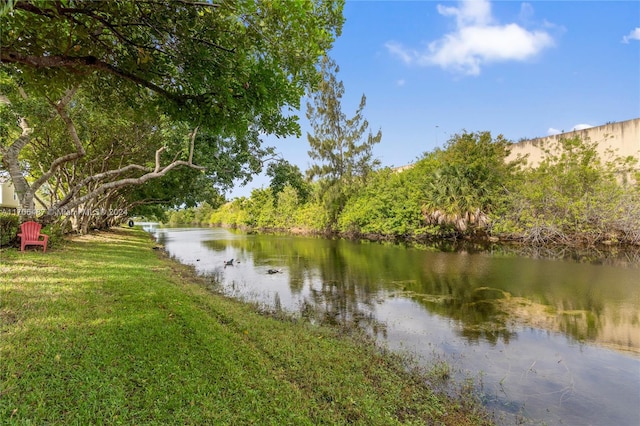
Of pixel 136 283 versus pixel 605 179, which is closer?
pixel 136 283

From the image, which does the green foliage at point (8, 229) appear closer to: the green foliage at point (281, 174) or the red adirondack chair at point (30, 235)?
the red adirondack chair at point (30, 235)

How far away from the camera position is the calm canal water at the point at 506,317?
4.77m

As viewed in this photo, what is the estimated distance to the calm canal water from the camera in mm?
4770

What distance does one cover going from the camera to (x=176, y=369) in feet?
12.1

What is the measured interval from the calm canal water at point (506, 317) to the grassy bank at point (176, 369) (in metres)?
1.44

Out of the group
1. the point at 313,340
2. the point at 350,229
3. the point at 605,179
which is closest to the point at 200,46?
the point at 313,340

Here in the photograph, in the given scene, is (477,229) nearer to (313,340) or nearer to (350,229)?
(350,229)

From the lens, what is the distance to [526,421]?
412 centimetres

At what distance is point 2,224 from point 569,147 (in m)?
29.3

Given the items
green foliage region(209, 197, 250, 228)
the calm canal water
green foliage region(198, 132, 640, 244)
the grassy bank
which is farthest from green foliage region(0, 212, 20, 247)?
green foliage region(209, 197, 250, 228)

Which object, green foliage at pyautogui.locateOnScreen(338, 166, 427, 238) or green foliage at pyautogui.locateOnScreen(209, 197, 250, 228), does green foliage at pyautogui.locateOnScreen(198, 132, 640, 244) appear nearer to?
green foliage at pyautogui.locateOnScreen(338, 166, 427, 238)

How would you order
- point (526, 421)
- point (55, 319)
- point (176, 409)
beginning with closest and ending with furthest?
point (176, 409) → point (526, 421) → point (55, 319)

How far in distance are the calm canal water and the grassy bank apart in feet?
4.72

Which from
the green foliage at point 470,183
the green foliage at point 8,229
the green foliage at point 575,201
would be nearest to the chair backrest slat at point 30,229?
the green foliage at point 8,229
